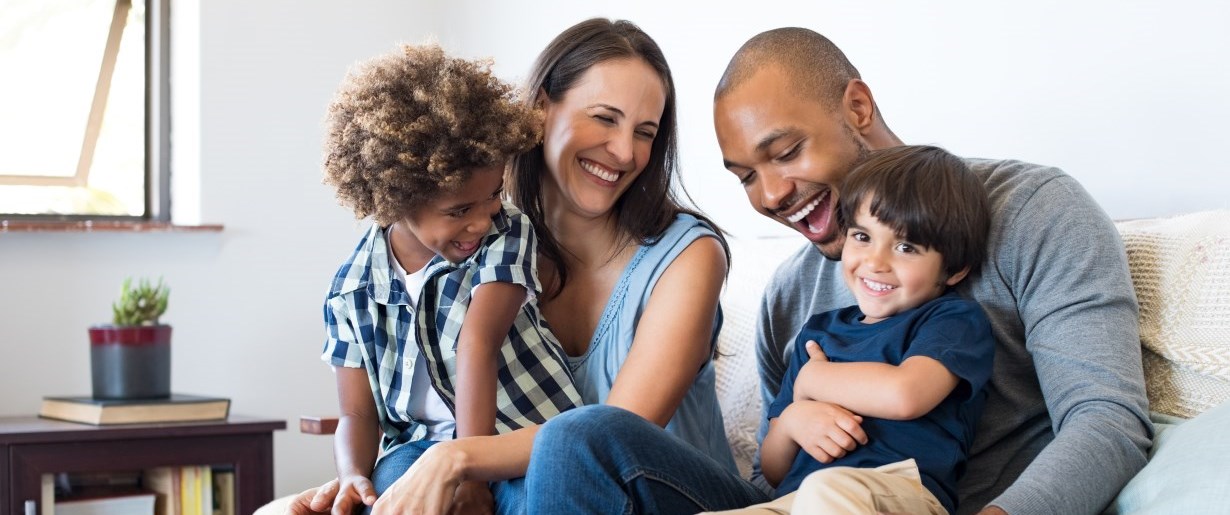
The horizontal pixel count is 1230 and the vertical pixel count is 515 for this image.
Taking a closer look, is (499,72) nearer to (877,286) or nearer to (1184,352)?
(877,286)

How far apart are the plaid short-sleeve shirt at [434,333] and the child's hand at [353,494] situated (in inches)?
5.0

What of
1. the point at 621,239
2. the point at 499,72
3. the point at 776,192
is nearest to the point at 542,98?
the point at 621,239

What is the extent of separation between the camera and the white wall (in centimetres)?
179

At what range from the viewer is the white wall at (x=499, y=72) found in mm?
1786

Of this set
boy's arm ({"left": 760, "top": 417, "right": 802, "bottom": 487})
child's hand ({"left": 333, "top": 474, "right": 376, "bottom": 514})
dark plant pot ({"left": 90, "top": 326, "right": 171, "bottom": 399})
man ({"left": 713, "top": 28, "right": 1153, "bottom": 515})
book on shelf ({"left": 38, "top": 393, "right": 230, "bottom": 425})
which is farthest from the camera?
dark plant pot ({"left": 90, "top": 326, "right": 171, "bottom": 399})

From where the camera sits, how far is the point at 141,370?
271cm

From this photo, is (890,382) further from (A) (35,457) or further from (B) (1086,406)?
(A) (35,457)

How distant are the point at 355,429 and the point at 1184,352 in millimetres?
1065

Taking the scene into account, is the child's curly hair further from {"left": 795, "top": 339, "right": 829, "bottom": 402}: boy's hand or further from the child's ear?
the child's ear

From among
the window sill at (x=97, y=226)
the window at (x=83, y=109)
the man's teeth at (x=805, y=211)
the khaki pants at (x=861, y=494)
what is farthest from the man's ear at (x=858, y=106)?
the window at (x=83, y=109)

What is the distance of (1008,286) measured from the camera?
1.42 metres

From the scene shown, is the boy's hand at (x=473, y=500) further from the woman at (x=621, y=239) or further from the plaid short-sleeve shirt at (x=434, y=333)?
the plaid short-sleeve shirt at (x=434, y=333)

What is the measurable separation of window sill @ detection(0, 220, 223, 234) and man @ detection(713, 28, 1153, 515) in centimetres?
198

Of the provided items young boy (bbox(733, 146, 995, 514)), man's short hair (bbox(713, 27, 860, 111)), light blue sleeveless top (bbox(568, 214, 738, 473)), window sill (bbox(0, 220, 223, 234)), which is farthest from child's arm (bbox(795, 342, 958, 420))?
window sill (bbox(0, 220, 223, 234))
